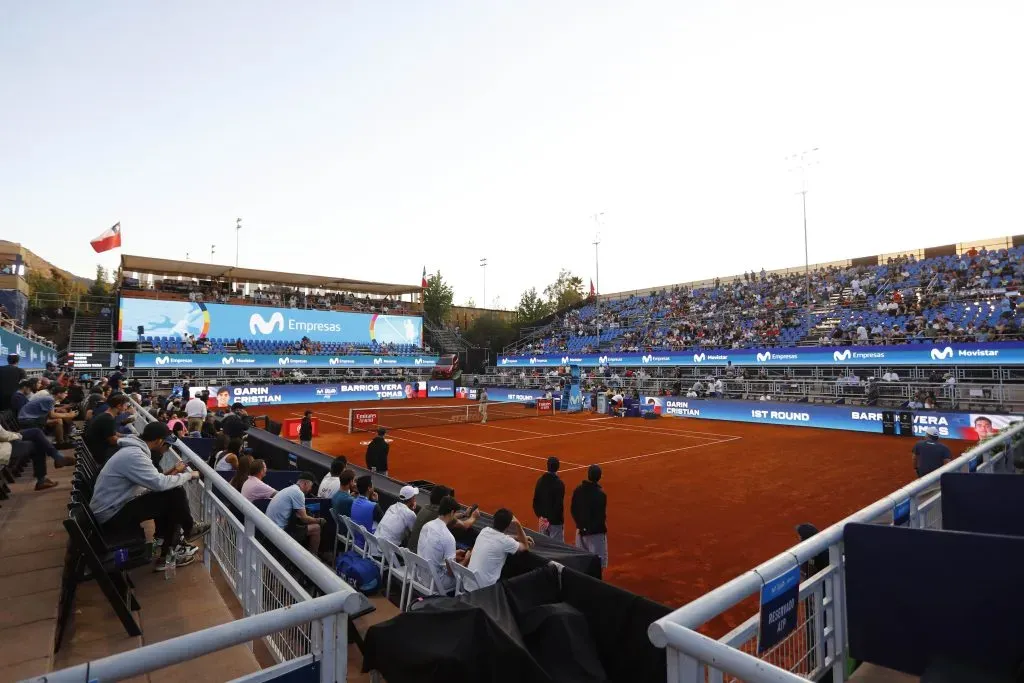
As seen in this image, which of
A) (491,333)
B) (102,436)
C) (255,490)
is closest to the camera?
(102,436)

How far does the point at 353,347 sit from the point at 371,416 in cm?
2391

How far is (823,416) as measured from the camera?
27.0 meters

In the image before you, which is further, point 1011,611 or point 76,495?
point 76,495

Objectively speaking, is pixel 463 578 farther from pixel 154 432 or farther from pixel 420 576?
pixel 154 432

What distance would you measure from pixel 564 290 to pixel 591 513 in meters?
89.1

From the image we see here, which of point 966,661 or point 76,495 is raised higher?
point 76,495

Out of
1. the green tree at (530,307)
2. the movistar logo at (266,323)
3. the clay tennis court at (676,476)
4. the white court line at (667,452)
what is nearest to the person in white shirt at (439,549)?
the clay tennis court at (676,476)

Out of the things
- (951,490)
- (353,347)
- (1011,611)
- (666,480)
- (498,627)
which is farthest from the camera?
(353,347)

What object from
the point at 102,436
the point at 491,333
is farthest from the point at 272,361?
the point at 102,436

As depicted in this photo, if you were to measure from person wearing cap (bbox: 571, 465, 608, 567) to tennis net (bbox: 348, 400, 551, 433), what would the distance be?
2071cm

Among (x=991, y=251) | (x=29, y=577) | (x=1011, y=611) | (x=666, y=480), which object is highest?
(x=991, y=251)

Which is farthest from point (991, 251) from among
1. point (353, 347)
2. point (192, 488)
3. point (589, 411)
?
point (353, 347)

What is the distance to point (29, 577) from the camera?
218 inches

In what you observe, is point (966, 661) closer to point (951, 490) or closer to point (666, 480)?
point (951, 490)
